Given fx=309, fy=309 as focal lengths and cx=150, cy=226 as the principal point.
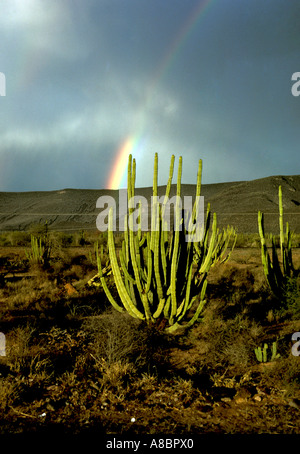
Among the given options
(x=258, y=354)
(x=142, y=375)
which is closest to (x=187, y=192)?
(x=258, y=354)

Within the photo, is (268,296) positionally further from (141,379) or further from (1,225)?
(1,225)

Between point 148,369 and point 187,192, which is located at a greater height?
point 187,192

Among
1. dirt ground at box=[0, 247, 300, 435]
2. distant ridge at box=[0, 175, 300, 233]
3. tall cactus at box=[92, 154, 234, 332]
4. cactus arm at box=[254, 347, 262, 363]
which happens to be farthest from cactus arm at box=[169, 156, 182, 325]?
distant ridge at box=[0, 175, 300, 233]

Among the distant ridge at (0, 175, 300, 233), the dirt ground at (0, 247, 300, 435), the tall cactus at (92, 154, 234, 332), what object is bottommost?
the dirt ground at (0, 247, 300, 435)

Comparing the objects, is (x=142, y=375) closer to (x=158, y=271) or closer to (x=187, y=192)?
(x=158, y=271)

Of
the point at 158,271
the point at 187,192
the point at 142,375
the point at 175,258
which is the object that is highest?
Result: the point at 187,192

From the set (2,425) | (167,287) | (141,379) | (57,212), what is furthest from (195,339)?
(57,212)

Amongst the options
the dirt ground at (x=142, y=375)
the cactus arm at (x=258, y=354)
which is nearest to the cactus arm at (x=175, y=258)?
the dirt ground at (x=142, y=375)

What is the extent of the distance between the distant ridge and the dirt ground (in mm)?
35575

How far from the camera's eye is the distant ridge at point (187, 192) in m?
46.8

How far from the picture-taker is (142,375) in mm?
4254

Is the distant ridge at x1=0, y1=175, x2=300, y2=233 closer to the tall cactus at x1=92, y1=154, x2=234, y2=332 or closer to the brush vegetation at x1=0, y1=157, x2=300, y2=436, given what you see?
the brush vegetation at x1=0, y1=157, x2=300, y2=436

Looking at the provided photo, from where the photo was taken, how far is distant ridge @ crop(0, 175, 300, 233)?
46.8 meters

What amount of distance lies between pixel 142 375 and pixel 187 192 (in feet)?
280
